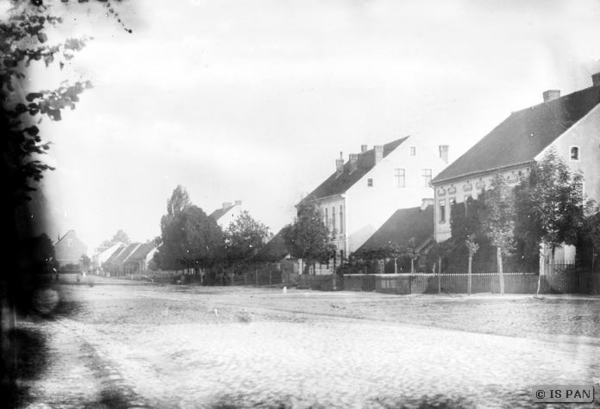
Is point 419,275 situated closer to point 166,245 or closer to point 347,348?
point 166,245

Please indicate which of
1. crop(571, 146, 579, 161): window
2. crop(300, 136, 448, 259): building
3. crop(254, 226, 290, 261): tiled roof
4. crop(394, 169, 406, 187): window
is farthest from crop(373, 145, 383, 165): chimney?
crop(571, 146, 579, 161): window

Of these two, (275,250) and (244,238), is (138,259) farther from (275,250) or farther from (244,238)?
(244,238)

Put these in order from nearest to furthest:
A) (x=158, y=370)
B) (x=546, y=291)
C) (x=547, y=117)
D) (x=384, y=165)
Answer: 1. (x=158, y=370)
2. (x=546, y=291)
3. (x=547, y=117)
4. (x=384, y=165)

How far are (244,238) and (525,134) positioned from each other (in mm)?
15414

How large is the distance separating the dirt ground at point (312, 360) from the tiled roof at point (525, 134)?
17682mm

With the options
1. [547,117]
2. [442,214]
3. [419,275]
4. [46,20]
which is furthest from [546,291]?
[46,20]

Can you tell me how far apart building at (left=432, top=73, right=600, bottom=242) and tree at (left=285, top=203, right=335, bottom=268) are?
7126 millimetres

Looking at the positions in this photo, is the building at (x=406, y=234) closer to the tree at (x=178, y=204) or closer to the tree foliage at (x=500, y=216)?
the tree foliage at (x=500, y=216)

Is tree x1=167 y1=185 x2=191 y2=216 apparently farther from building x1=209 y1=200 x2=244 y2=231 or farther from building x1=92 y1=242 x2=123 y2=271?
building x1=92 y1=242 x2=123 y2=271

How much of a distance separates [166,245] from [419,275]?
10.9 meters

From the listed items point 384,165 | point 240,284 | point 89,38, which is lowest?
point 240,284

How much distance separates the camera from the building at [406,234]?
40.8m

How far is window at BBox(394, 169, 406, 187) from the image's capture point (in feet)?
174

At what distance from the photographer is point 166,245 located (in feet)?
106
